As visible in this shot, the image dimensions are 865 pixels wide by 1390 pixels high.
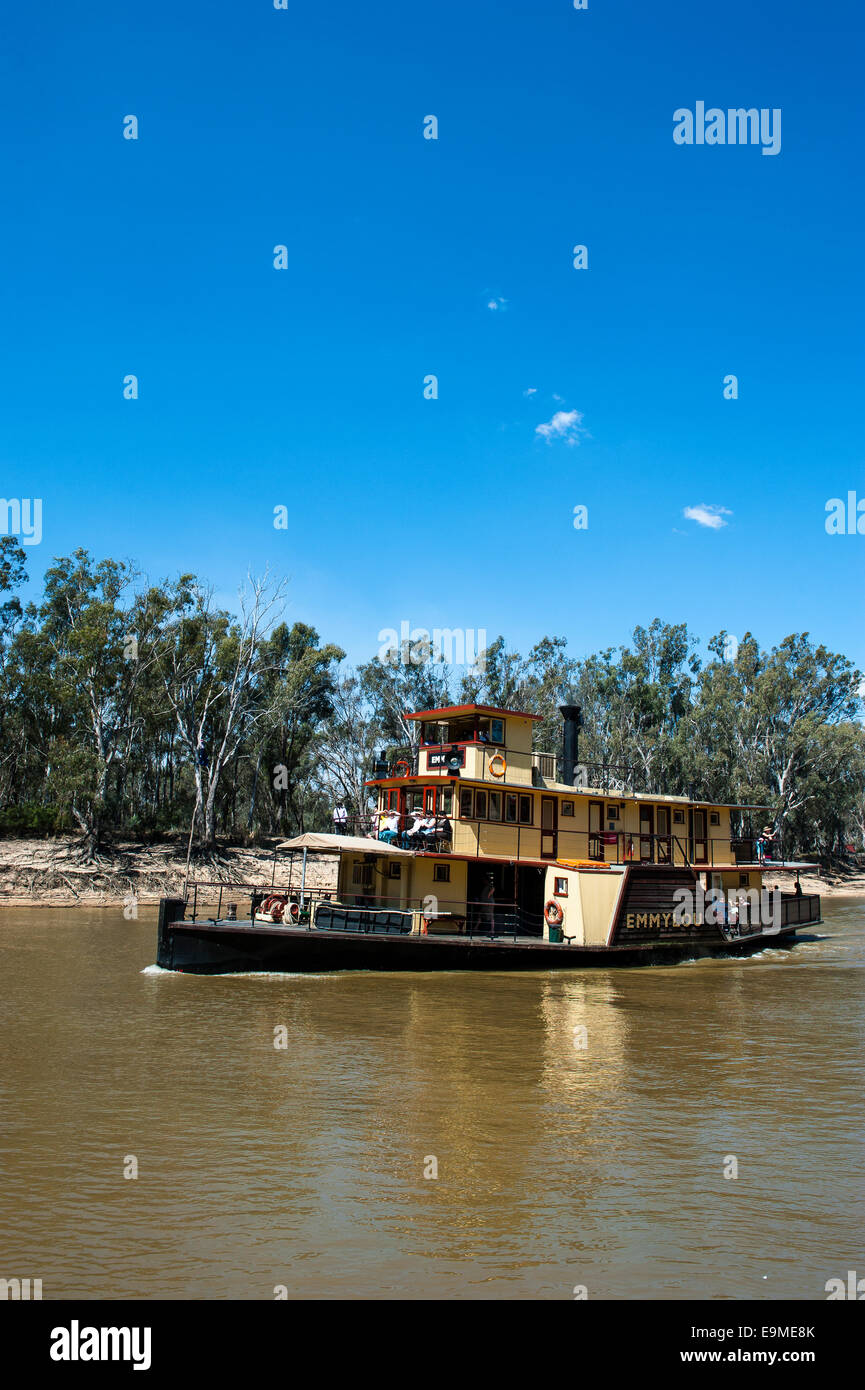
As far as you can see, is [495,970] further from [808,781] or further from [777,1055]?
[808,781]

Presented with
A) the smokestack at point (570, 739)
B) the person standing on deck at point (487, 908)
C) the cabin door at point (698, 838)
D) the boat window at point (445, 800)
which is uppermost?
the smokestack at point (570, 739)

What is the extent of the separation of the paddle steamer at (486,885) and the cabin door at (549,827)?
0.05 m

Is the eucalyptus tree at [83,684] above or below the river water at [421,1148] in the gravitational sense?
above

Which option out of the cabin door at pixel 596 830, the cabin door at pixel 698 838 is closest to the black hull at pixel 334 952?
the cabin door at pixel 596 830

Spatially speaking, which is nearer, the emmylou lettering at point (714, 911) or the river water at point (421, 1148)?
the river water at point (421, 1148)

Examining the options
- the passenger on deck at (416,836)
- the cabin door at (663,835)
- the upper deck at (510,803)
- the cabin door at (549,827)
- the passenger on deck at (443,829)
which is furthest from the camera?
the cabin door at (663,835)

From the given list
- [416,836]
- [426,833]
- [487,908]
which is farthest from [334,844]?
[487,908]

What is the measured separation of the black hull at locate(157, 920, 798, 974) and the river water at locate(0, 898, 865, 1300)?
2.33 metres

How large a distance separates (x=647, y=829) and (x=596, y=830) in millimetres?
2138

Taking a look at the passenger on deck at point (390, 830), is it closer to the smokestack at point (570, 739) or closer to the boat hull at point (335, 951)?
the boat hull at point (335, 951)

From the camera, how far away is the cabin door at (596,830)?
90.3ft

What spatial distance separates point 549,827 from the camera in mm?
26453

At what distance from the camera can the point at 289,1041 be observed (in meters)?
14.2

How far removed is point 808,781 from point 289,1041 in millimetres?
61676
